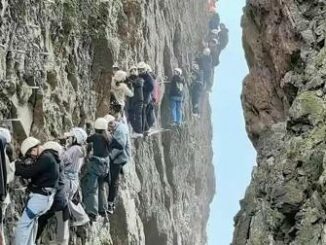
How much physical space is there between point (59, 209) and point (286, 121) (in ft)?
13.9

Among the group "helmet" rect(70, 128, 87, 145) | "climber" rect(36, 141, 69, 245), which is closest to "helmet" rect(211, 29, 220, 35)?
"helmet" rect(70, 128, 87, 145)

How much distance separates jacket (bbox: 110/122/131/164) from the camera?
13.8 meters

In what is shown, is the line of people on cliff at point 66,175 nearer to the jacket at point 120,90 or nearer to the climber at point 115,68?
the jacket at point 120,90

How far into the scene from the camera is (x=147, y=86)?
18156 mm

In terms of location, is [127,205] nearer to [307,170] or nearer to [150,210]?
[150,210]

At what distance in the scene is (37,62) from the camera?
13211 mm

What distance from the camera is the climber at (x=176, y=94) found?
23.2 metres

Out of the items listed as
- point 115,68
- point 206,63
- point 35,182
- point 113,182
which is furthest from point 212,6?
point 35,182

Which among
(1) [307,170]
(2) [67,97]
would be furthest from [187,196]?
(1) [307,170]

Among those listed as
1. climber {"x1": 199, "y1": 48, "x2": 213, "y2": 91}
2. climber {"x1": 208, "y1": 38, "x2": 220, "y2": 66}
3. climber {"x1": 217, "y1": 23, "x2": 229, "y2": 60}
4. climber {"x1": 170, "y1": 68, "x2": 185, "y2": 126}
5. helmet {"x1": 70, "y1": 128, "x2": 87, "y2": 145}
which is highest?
climber {"x1": 217, "y1": 23, "x2": 229, "y2": 60}

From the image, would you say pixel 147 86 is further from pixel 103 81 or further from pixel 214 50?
pixel 214 50

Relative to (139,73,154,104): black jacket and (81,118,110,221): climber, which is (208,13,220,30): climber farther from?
(81,118,110,221): climber

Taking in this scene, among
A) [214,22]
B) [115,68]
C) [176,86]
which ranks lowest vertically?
[115,68]

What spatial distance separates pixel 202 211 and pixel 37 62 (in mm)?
25843
